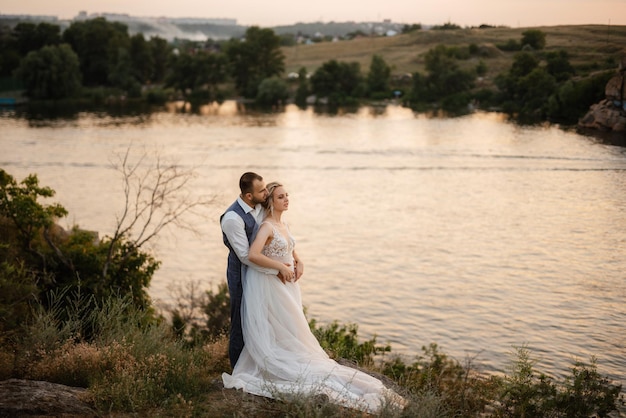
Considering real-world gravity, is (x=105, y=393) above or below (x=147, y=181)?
above

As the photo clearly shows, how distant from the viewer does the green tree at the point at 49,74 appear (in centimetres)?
7956

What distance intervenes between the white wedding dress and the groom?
4.0 inches

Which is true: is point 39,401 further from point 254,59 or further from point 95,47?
point 95,47

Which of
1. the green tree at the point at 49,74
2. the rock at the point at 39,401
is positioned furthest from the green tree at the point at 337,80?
the rock at the point at 39,401

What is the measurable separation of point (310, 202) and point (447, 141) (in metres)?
20.3

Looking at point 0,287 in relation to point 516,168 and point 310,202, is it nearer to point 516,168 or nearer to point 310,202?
point 310,202

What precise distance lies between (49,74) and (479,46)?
4772 centimetres

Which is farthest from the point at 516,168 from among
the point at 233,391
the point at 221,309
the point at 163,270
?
the point at 233,391

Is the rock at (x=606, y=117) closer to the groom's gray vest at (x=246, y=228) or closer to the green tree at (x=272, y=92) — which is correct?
the groom's gray vest at (x=246, y=228)

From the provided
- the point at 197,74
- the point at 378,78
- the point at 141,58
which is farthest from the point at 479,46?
the point at 141,58

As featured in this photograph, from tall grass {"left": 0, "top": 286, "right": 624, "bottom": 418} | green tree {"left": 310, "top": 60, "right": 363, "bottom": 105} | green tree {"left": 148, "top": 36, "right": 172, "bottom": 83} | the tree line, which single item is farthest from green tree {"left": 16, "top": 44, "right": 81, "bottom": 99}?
tall grass {"left": 0, "top": 286, "right": 624, "bottom": 418}

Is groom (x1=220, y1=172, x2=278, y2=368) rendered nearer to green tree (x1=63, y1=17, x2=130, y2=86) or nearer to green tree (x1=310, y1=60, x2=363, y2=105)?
green tree (x1=310, y1=60, x2=363, y2=105)

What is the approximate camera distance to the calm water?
1842cm

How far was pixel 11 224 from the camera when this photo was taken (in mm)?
16094
